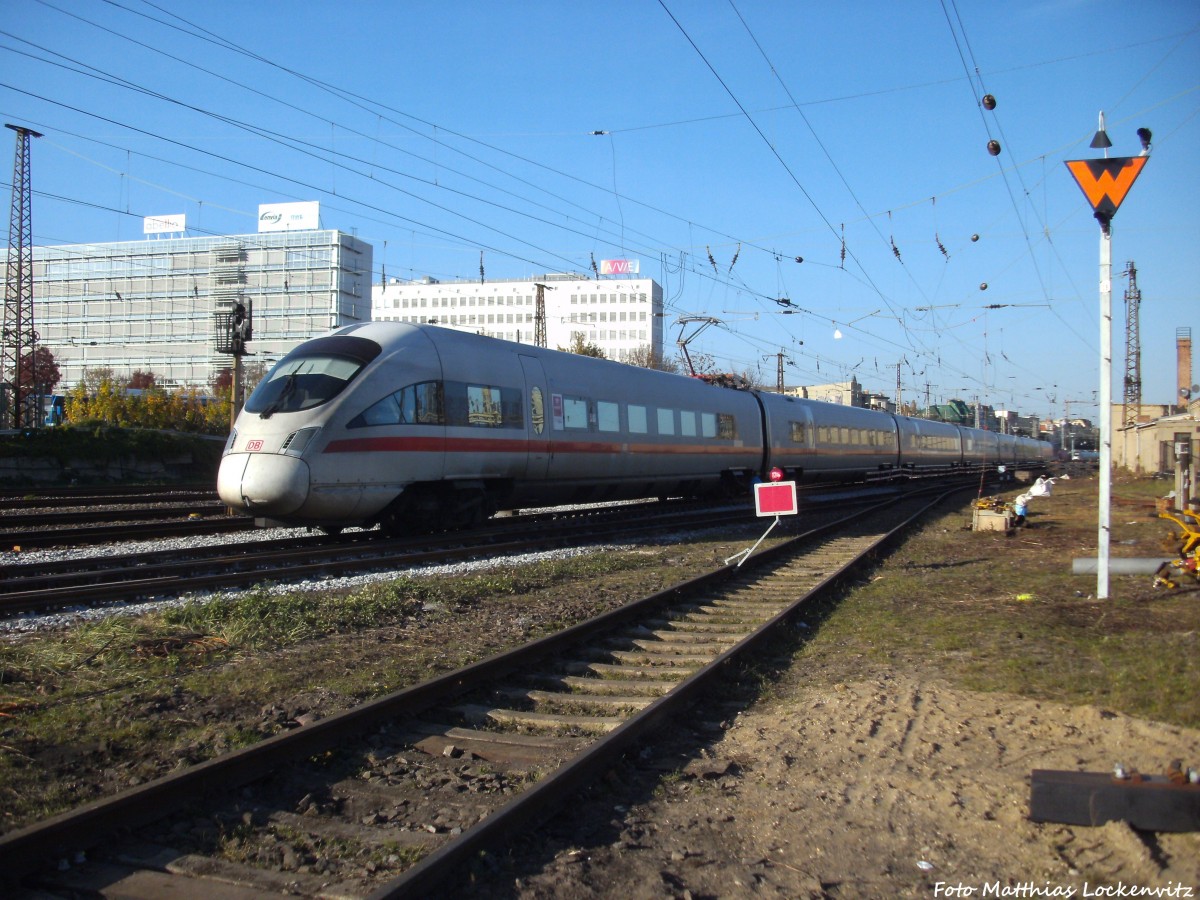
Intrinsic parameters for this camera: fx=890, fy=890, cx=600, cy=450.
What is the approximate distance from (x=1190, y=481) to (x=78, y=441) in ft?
97.8

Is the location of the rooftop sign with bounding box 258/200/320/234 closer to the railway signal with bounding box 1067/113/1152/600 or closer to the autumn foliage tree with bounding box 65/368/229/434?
the autumn foliage tree with bounding box 65/368/229/434

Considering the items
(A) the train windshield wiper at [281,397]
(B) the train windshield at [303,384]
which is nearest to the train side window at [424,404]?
(B) the train windshield at [303,384]

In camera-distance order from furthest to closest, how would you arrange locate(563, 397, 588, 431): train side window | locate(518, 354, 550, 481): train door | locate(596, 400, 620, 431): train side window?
locate(596, 400, 620, 431): train side window, locate(563, 397, 588, 431): train side window, locate(518, 354, 550, 481): train door

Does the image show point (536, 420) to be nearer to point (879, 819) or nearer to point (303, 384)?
point (303, 384)

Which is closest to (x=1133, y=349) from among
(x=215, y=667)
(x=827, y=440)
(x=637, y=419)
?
(x=827, y=440)

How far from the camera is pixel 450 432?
13570mm

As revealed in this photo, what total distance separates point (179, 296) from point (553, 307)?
137 ft

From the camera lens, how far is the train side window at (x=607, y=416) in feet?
57.9

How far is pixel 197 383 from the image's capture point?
90438mm

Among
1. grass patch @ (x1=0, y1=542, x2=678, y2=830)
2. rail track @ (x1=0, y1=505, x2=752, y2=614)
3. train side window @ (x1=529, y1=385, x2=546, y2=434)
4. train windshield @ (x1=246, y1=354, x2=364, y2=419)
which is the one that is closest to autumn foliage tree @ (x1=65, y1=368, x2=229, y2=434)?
train side window @ (x1=529, y1=385, x2=546, y2=434)

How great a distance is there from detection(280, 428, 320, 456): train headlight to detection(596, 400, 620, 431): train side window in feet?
23.0

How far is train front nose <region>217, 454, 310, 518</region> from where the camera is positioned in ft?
37.3

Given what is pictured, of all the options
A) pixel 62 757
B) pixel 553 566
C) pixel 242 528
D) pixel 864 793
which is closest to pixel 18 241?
pixel 242 528

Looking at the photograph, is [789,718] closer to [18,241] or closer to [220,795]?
[220,795]
